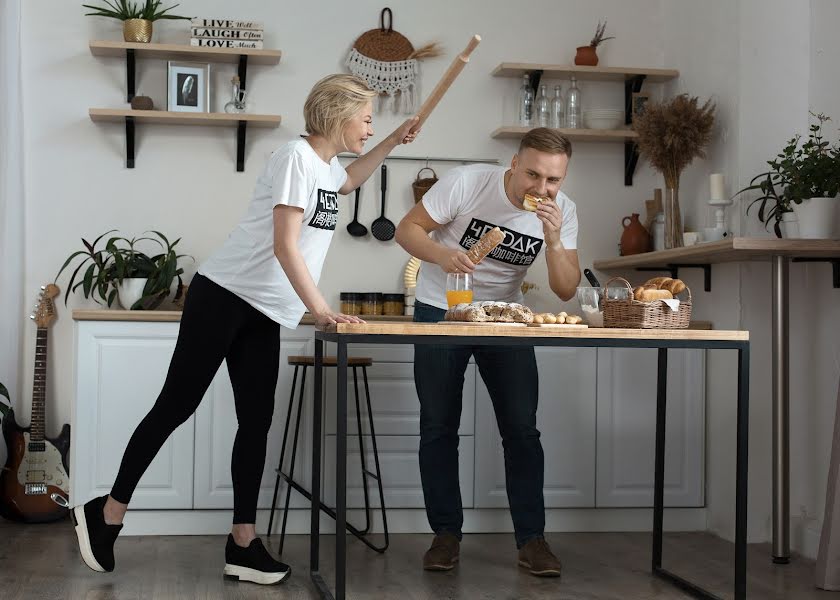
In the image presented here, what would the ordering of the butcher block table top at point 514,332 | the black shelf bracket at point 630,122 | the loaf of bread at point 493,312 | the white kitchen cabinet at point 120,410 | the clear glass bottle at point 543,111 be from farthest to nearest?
1. the black shelf bracket at point 630,122
2. the clear glass bottle at point 543,111
3. the white kitchen cabinet at point 120,410
4. the loaf of bread at point 493,312
5. the butcher block table top at point 514,332

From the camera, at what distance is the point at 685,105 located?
3.71 meters

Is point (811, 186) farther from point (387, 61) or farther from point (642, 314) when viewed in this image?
point (387, 61)

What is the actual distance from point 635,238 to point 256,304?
1953 millimetres

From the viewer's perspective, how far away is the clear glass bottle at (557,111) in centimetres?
418

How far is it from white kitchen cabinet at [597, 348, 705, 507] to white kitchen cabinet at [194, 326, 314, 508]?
1106 mm

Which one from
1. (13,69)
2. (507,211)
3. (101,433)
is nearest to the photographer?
(507,211)

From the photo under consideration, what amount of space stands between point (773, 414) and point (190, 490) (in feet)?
6.59

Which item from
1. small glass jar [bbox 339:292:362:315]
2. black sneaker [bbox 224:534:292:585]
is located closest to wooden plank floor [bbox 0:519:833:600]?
black sneaker [bbox 224:534:292:585]

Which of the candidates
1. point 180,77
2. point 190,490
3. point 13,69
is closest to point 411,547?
point 190,490

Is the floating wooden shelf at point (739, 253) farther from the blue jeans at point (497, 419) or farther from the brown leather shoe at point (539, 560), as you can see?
the brown leather shoe at point (539, 560)

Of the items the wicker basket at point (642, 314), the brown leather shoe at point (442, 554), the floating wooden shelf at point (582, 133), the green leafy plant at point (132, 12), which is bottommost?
the brown leather shoe at point (442, 554)

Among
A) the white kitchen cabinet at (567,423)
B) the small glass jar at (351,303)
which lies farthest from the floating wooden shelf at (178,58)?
the white kitchen cabinet at (567,423)

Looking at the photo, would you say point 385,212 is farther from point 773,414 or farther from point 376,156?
point 773,414

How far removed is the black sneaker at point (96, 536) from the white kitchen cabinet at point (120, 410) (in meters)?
0.75
